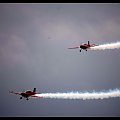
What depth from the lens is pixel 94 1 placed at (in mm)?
28016

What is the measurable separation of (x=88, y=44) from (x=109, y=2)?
897 inches

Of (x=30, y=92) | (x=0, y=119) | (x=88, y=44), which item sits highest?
(x=0, y=119)

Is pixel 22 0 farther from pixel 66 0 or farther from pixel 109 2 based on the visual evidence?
pixel 109 2

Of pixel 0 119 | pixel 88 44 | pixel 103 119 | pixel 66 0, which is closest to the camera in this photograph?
pixel 66 0

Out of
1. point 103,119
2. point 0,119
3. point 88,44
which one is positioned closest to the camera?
point 88,44

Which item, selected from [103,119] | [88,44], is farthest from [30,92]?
[103,119]

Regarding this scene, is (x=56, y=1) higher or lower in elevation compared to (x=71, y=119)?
lower

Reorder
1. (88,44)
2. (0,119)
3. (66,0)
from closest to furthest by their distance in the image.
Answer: (66,0) → (88,44) → (0,119)

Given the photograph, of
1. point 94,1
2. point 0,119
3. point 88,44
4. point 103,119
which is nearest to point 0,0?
point 94,1

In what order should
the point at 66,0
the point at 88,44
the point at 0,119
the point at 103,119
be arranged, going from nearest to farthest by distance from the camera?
1. the point at 66,0
2. the point at 88,44
3. the point at 0,119
4. the point at 103,119

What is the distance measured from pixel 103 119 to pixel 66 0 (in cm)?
17405

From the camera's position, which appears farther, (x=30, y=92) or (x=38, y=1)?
(x=30, y=92)

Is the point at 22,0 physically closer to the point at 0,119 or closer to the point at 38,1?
the point at 38,1

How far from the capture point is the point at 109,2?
28.7 meters
